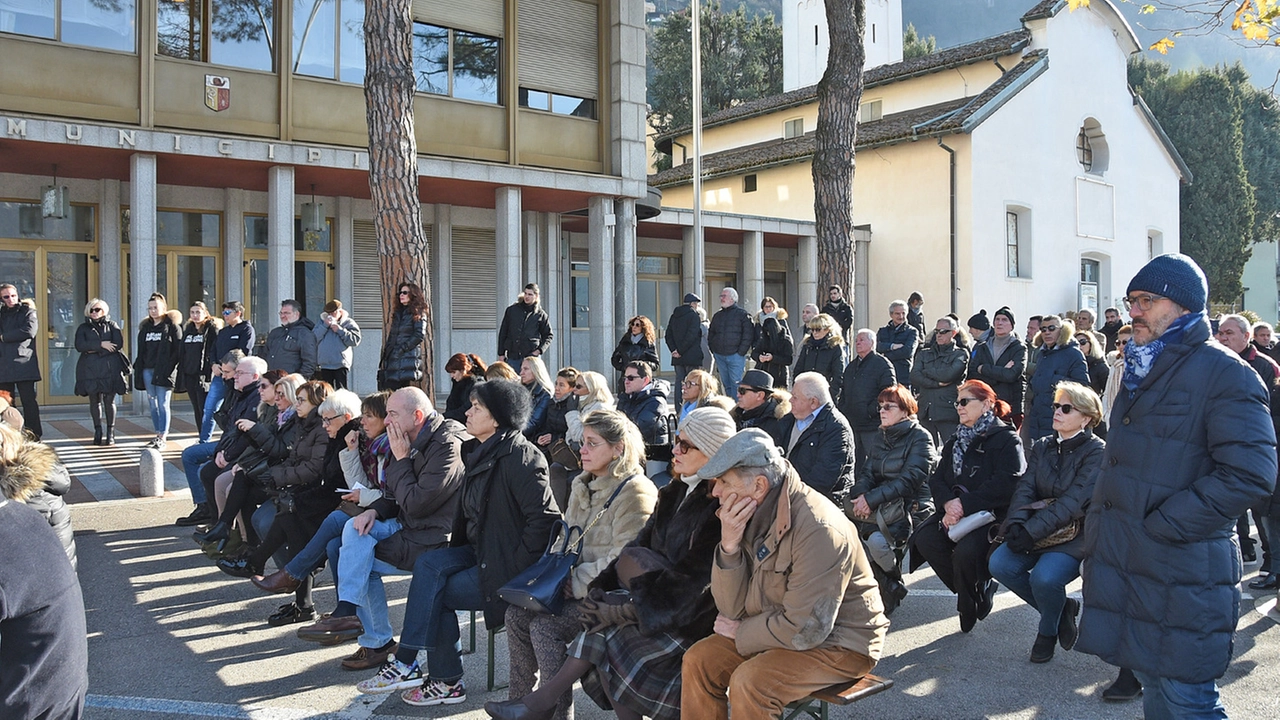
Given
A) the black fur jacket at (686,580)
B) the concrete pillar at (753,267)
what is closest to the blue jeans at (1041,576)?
the black fur jacket at (686,580)

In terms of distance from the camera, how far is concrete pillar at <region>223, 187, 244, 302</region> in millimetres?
18031

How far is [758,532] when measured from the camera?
380 cm

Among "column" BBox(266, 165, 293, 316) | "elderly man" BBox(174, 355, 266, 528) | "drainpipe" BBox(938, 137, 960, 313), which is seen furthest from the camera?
"drainpipe" BBox(938, 137, 960, 313)

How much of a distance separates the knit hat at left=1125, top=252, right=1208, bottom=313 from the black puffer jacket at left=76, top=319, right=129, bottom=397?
40.8 ft

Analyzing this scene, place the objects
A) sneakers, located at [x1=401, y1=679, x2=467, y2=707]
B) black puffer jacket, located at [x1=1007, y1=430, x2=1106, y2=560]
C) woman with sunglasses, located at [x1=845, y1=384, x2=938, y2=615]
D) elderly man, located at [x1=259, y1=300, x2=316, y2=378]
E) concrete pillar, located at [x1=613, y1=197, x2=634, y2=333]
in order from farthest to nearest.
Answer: concrete pillar, located at [x1=613, y1=197, x2=634, y2=333]
elderly man, located at [x1=259, y1=300, x2=316, y2=378]
woman with sunglasses, located at [x1=845, y1=384, x2=938, y2=615]
black puffer jacket, located at [x1=1007, y1=430, x2=1106, y2=560]
sneakers, located at [x1=401, y1=679, x2=467, y2=707]

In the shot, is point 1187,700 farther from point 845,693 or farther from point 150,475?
point 150,475

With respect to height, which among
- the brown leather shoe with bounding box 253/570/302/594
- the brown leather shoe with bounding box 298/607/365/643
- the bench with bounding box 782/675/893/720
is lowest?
the brown leather shoe with bounding box 298/607/365/643

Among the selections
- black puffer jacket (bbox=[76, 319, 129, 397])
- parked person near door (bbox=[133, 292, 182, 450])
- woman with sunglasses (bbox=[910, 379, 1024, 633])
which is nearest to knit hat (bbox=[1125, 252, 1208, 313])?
woman with sunglasses (bbox=[910, 379, 1024, 633])

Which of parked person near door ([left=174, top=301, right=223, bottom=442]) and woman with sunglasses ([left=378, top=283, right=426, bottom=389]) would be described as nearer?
woman with sunglasses ([left=378, top=283, right=426, bottom=389])

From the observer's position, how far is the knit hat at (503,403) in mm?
5172

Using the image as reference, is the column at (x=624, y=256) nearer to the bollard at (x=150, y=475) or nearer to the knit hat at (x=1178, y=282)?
the bollard at (x=150, y=475)

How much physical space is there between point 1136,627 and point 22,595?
3.71 m

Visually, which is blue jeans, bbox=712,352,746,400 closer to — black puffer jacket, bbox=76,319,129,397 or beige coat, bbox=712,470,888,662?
black puffer jacket, bbox=76,319,129,397

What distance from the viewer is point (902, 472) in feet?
21.1
